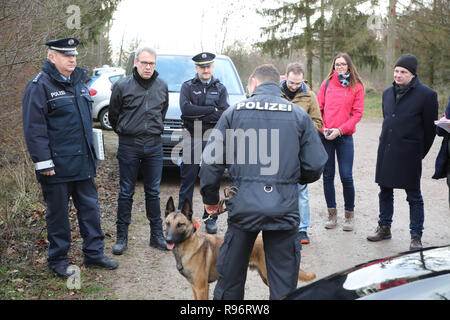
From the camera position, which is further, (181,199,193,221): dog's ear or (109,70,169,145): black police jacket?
(109,70,169,145): black police jacket

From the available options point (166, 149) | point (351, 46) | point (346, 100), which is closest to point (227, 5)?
point (351, 46)

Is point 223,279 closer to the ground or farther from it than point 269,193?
closer to the ground

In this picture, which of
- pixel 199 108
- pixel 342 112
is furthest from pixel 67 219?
pixel 342 112

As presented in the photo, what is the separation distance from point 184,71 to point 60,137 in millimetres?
4726

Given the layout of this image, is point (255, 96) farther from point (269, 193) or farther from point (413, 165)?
point (413, 165)

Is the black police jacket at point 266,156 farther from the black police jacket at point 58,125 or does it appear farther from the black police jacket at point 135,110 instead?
the black police jacket at point 135,110

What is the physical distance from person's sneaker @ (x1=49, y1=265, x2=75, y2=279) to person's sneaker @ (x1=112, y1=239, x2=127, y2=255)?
2.26 feet

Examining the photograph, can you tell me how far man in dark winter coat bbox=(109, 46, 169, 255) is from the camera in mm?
5145

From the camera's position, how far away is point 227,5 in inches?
840

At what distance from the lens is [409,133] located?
5.46m

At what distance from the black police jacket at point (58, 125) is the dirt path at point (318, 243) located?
4.00ft

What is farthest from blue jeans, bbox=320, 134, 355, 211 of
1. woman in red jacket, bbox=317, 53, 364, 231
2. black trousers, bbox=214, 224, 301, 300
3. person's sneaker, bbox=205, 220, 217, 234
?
black trousers, bbox=214, 224, 301, 300

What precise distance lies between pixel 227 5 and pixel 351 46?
7830 mm

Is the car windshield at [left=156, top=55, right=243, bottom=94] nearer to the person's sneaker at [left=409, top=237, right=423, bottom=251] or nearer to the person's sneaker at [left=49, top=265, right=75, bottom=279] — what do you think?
the person's sneaker at [left=409, top=237, right=423, bottom=251]
